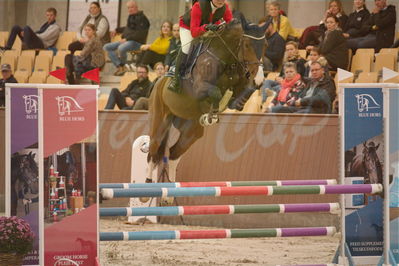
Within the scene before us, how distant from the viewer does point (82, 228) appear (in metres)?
4.75

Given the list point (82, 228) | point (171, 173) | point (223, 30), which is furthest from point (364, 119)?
point (82, 228)

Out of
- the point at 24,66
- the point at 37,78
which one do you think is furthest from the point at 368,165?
the point at 24,66

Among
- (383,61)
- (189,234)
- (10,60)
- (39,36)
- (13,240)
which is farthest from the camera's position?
(39,36)

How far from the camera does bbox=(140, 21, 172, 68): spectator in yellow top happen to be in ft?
34.1

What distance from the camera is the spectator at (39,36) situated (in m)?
12.1

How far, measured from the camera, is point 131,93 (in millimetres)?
9273

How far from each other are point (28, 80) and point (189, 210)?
665cm

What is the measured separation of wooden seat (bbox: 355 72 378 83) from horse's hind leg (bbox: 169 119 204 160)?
323 centimetres

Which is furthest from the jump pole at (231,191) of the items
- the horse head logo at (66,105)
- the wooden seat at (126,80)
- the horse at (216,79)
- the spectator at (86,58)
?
the spectator at (86,58)

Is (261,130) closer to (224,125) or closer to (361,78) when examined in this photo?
(224,125)

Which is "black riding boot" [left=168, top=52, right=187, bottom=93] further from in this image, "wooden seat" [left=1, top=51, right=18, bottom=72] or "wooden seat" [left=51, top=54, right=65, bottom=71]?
"wooden seat" [left=1, top=51, right=18, bottom=72]

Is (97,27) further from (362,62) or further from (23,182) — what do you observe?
(23,182)

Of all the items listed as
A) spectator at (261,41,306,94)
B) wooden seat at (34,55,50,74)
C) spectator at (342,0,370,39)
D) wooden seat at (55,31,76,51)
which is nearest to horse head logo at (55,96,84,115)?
spectator at (261,41,306,94)

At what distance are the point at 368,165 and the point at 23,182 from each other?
7.69 feet
